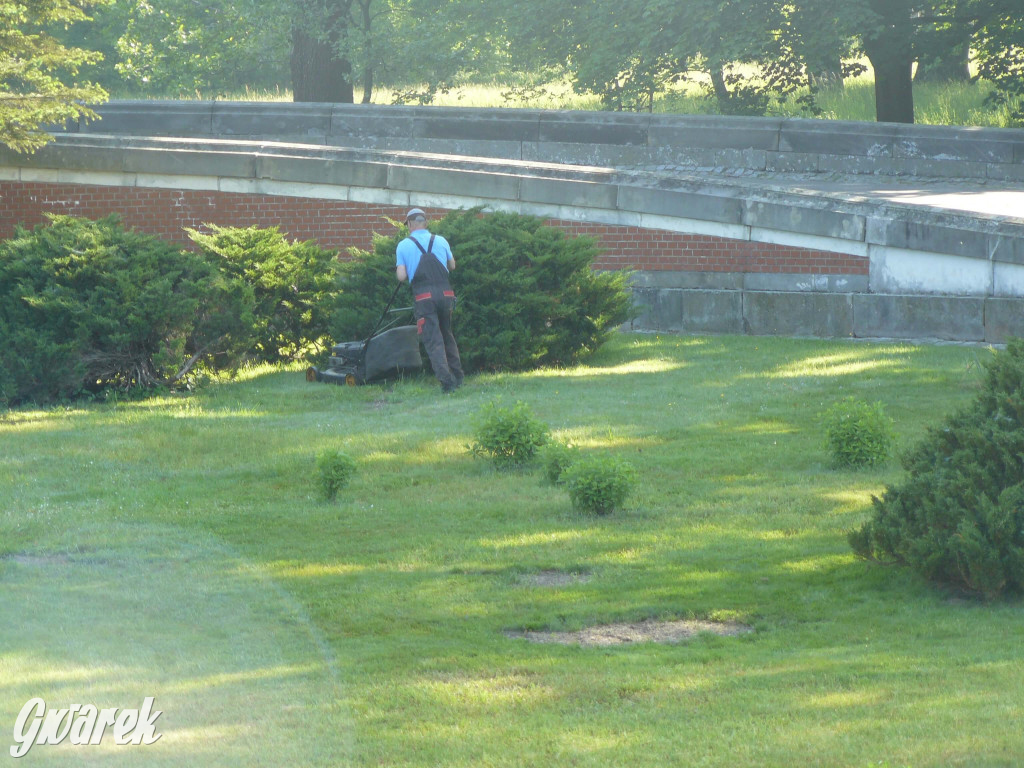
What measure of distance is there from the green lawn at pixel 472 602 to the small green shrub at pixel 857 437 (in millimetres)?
152

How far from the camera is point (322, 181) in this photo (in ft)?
57.1

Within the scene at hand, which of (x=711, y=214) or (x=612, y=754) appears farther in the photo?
(x=711, y=214)

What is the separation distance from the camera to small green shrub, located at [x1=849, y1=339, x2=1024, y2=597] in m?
6.01

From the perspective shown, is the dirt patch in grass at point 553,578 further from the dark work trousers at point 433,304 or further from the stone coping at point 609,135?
the stone coping at point 609,135

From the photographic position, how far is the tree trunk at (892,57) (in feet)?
77.3

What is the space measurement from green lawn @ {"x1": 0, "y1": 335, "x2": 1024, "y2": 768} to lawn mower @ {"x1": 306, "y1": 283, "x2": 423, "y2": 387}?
67.0 inches

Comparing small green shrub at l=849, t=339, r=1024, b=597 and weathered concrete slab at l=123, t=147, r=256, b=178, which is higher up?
weathered concrete slab at l=123, t=147, r=256, b=178

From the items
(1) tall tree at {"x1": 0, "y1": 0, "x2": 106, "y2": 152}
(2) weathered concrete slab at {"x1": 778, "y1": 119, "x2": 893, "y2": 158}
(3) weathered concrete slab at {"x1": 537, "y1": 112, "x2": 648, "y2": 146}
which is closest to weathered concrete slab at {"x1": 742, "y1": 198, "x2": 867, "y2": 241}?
(2) weathered concrete slab at {"x1": 778, "y1": 119, "x2": 893, "y2": 158}

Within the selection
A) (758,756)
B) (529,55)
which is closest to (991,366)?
(758,756)

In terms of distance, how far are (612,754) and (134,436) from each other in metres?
7.48

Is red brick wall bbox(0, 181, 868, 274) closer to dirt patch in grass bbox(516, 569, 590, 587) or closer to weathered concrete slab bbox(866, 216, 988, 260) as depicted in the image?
weathered concrete slab bbox(866, 216, 988, 260)

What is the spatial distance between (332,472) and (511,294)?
563cm

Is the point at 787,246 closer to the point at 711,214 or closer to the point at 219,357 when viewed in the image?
the point at 711,214

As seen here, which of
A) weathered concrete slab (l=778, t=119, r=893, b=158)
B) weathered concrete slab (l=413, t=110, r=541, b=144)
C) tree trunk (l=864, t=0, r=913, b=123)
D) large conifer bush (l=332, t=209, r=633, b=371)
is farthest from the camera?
tree trunk (l=864, t=0, r=913, b=123)
